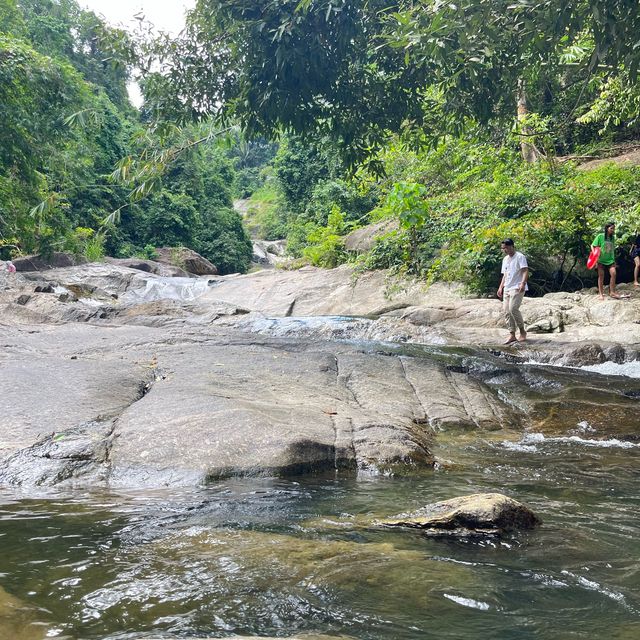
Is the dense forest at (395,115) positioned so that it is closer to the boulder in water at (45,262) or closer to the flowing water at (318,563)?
the boulder in water at (45,262)


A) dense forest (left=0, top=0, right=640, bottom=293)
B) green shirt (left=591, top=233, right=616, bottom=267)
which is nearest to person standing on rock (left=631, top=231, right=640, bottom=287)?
dense forest (left=0, top=0, right=640, bottom=293)

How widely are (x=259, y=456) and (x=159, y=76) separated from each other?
6.71 m

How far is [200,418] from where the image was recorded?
15.5 ft

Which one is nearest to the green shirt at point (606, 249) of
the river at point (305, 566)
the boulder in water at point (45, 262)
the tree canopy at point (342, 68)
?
the tree canopy at point (342, 68)

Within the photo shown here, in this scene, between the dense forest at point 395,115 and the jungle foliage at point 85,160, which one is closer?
the dense forest at point 395,115

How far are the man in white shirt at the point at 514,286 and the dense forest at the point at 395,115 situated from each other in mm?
2077

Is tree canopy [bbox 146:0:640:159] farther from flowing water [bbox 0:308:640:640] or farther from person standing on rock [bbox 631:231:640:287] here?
person standing on rock [bbox 631:231:640:287]

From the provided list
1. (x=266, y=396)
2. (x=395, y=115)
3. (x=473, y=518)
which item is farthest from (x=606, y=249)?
(x=473, y=518)

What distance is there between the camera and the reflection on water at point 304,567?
6.85 ft

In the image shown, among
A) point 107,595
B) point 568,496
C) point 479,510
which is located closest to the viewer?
point 107,595

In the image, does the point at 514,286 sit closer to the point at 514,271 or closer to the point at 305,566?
the point at 514,271

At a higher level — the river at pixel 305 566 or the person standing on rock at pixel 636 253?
the person standing on rock at pixel 636 253

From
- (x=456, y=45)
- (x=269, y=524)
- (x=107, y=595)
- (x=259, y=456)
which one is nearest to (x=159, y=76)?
(x=456, y=45)

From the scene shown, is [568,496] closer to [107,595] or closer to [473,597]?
[473,597]
